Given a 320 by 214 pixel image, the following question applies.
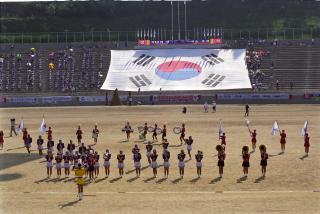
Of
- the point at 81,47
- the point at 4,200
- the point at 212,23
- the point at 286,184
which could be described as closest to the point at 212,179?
the point at 286,184

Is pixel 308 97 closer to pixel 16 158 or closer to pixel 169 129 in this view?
pixel 169 129

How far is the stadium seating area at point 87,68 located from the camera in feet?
255

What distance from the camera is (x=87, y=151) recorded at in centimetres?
3025

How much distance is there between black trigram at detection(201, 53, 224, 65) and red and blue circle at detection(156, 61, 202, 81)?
222cm

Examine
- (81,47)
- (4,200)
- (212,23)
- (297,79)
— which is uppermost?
(212,23)

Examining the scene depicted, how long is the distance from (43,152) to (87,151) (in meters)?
8.15

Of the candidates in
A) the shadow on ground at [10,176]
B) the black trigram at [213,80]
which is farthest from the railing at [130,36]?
the shadow on ground at [10,176]

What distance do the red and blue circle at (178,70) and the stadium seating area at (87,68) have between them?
770 centimetres

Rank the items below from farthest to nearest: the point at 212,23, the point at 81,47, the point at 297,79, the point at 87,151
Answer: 1. the point at 212,23
2. the point at 81,47
3. the point at 297,79
4. the point at 87,151

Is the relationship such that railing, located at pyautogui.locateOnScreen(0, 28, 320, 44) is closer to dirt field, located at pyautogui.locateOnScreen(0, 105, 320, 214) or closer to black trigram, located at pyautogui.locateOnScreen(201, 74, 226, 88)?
black trigram, located at pyautogui.locateOnScreen(201, 74, 226, 88)

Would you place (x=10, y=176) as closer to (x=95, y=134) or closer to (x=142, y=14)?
(x=95, y=134)

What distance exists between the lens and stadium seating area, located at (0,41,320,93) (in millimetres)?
77875

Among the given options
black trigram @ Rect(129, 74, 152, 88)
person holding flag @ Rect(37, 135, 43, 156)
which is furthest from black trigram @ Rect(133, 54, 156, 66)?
person holding flag @ Rect(37, 135, 43, 156)

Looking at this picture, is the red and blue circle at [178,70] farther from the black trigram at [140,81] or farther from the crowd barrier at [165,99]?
the crowd barrier at [165,99]
